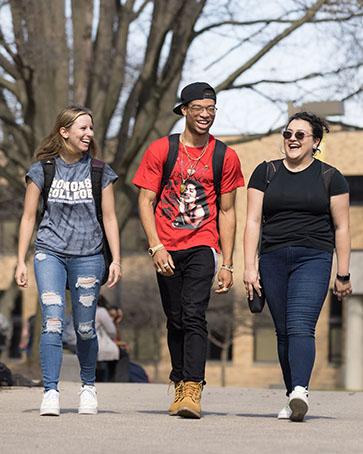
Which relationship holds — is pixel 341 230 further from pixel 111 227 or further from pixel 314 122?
pixel 111 227

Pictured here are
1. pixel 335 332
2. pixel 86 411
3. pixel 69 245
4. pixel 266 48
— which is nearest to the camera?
pixel 69 245

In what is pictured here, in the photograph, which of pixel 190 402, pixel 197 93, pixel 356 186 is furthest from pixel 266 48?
pixel 356 186

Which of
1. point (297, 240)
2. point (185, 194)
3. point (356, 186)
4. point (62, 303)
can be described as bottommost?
point (62, 303)

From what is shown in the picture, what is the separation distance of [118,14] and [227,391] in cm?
695

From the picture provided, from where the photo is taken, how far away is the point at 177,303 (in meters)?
6.61

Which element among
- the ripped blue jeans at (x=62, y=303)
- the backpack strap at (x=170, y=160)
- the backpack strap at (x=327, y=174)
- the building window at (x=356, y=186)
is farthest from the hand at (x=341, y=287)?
the building window at (x=356, y=186)

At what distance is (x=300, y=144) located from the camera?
20.9ft

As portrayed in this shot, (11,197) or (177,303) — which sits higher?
(11,197)

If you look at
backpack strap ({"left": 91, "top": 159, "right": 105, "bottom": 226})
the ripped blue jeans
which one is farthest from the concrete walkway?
backpack strap ({"left": 91, "top": 159, "right": 105, "bottom": 226})

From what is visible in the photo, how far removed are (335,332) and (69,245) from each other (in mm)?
33803

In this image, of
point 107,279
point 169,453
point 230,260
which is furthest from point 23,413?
point 169,453

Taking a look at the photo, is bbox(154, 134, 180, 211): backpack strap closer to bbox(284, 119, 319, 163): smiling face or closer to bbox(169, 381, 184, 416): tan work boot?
bbox(284, 119, 319, 163): smiling face

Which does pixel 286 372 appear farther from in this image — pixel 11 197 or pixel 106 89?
pixel 11 197

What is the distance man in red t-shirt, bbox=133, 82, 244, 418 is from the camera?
21.1ft
